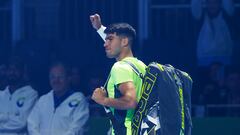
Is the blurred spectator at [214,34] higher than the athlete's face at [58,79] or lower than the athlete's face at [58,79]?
higher

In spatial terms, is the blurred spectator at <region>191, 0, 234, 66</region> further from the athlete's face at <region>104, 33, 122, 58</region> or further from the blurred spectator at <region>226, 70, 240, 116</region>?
the athlete's face at <region>104, 33, 122, 58</region>

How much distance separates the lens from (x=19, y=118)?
1157 centimetres

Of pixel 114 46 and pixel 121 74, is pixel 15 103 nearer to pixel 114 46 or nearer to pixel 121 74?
pixel 114 46

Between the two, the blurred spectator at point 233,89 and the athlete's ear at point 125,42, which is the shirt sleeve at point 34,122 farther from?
the athlete's ear at point 125,42

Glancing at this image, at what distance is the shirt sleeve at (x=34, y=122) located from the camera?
11312 millimetres

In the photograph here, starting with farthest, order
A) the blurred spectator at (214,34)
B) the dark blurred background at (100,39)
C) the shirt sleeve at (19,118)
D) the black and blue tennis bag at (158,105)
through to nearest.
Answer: the blurred spectator at (214,34), the dark blurred background at (100,39), the shirt sleeve at (19,118), the black and blue tennis bag at (158,105)

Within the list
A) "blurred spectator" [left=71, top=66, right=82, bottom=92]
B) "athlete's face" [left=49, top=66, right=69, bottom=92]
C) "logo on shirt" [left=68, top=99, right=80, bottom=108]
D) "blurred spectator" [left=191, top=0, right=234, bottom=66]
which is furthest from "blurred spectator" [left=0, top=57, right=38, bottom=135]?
"blurred spectator" [left=191, top=0, right=234, bottom=66]

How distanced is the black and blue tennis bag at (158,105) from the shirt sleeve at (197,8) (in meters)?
4.25

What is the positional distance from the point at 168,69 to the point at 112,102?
63cm

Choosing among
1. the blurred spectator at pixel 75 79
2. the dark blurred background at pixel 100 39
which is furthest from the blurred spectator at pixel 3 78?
the blurred spectator at pixel 75 79

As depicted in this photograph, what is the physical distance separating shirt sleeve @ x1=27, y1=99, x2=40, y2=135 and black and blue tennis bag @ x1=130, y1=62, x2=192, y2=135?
3028 mm

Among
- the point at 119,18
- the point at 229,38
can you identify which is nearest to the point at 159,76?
the point at 229,38

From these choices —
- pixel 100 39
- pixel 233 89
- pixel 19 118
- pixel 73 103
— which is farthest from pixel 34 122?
pixel 233 89

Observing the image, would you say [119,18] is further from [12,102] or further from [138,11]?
[12,102]
